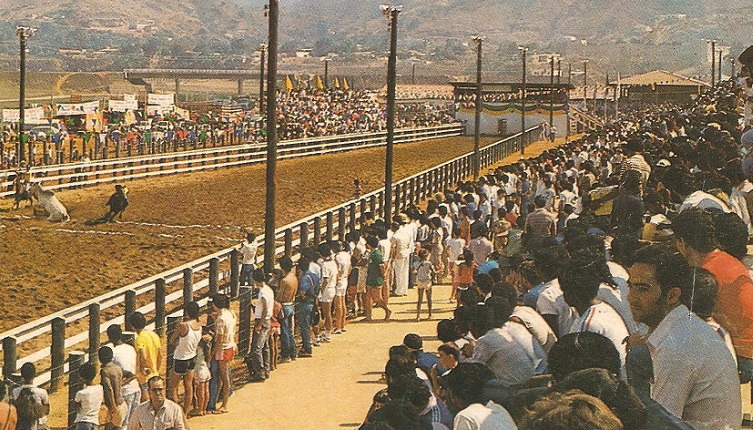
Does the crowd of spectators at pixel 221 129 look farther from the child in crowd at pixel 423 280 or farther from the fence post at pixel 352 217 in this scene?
the child in crowd at pixel 423 280

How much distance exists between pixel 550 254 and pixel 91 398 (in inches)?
158

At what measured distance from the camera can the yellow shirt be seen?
1086 centimetres

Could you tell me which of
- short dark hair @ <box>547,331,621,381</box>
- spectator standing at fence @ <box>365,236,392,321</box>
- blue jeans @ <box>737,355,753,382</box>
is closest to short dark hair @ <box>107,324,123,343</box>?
blue jeans @ <box>737,355,753,382</box>

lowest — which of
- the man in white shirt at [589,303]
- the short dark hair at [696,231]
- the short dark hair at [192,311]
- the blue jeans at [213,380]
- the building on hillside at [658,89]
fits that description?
the blue jeans at [213,380]

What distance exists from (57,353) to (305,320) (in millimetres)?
3372

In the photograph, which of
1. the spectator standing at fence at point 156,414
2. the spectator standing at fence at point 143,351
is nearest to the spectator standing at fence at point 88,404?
the spectator standing at fence at point 156,414

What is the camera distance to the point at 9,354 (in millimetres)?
11406

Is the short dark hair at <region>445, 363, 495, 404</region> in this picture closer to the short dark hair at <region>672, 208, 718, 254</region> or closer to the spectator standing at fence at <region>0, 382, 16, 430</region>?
the short dark hair at <region>672, 208, 718, 254</region>

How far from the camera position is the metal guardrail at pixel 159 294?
12.5m

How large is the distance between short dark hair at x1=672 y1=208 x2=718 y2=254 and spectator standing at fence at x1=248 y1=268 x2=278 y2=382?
7.64 meters

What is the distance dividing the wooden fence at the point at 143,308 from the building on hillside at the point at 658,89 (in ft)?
259

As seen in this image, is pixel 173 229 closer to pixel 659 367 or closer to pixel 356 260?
pixel 356 260

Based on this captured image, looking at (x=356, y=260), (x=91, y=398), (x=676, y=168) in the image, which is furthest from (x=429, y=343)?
(x=91, y=398)

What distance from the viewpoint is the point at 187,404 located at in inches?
483
